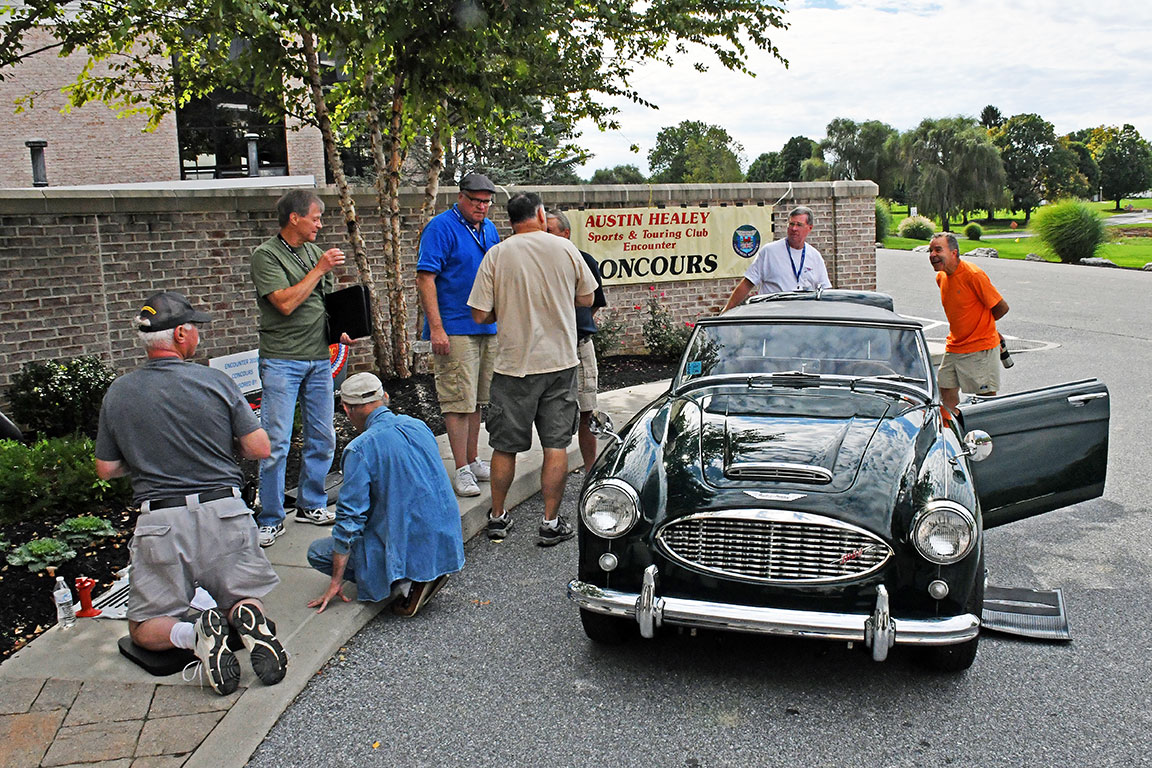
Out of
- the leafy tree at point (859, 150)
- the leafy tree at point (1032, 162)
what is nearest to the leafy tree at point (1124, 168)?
the leafy tree at point (1032, 162)

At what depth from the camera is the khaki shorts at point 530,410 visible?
5.48 metres

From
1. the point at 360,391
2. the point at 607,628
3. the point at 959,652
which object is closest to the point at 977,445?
the point at 959,652

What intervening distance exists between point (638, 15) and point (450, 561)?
700cm

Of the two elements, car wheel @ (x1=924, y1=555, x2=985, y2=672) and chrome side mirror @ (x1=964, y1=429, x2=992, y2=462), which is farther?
chrome side mirror @ (x1=964, y1=429, x2=992, y2=462)

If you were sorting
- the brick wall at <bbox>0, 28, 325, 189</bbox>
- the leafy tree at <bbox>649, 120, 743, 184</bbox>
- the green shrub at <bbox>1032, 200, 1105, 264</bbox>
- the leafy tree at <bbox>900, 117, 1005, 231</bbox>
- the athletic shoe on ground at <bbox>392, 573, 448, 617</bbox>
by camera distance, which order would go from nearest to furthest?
1. the athletic shoe on ground at <bbox>392, 573, 448, 617</bbox>
2. the brick wall at <bbox>0, 28, 325, 189</bbox>
3. the green shrub at <bbox>1032, 200, 1105, 264</bbox>
4. the leafy tree at <bbox>649, 120, 743, 184</bbox>
5. the leafy tree at <bbox>900, 117, 1005, 231</bbox>

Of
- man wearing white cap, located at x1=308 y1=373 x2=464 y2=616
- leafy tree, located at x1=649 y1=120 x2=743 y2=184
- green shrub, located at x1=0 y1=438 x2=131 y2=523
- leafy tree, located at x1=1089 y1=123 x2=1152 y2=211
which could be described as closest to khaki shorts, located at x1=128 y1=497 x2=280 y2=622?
man wearing white cap, located at x1=308 y1=373 x2=464 y2=616

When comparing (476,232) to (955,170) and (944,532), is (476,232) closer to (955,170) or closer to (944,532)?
(944,532)

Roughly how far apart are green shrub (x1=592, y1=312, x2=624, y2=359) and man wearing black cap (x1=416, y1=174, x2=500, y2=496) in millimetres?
5054

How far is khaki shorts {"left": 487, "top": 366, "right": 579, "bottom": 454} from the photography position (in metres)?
5.48

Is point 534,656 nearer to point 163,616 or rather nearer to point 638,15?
point 163,616

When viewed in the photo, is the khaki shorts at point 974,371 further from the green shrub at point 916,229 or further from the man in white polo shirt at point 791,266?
the green shrub at point 916,229

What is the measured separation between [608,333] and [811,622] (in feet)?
26.2

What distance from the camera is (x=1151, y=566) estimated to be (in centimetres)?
504

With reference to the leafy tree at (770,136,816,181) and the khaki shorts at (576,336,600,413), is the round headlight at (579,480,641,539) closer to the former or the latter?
the khaki shorts at (576,336,600,413)
